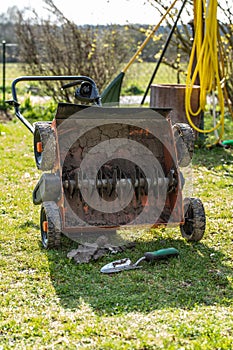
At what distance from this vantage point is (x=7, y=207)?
15.9 feet

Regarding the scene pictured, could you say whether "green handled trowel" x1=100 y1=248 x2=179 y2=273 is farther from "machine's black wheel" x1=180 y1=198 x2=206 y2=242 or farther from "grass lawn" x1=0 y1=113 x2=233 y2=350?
"machine's black wheel" x1=180 y1=198 x2=206 y2=242

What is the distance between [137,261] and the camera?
12.1ft

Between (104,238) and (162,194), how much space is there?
19.7 inches

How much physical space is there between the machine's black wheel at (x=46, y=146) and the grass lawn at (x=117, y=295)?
→ 52 centimetres

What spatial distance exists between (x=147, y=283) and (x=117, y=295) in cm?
26

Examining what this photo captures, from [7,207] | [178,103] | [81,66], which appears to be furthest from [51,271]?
[81,66]

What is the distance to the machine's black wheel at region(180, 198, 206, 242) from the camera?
13.0 feet

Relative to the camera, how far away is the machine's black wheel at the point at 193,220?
13.0ft

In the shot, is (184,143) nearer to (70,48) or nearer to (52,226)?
(52,226)

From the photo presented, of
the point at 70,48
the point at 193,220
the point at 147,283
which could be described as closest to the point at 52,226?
the point at 147,283

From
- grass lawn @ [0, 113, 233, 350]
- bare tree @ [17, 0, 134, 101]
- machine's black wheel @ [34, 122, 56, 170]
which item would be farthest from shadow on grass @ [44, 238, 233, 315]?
bare tree @ [17, 0, 134, 101]

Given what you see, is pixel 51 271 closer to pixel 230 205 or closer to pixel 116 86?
pixel 230 205

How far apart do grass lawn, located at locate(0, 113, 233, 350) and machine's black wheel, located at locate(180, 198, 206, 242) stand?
0.25 feet

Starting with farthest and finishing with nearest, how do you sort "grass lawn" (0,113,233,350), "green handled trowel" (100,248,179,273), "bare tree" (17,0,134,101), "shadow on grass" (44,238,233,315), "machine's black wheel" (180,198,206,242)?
1. "bare tree" (17,0,134,101)
2. "machine's black wheel" (180,198,206,242)
3. "green handled trowel" (100,248,179,273)
4. "shadow on grass" (44,238,233,315)
5. "grass lawn" (0,113,233,350)
